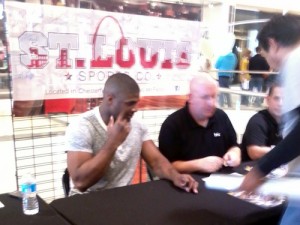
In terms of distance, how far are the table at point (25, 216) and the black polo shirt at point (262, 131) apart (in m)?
1.49

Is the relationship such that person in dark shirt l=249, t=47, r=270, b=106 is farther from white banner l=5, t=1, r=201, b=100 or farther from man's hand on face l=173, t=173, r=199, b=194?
man's hand on face l=173, t=173, r=199, b=194

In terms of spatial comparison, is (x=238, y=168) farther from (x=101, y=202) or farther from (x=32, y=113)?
(x=32, y=113)

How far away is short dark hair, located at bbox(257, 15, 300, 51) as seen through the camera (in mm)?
1175

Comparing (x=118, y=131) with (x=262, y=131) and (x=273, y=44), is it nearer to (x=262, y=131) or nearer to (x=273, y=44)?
(x=273, y=44)

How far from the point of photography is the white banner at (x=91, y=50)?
2010mm

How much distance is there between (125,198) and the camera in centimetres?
139

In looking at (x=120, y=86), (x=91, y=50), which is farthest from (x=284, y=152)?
(x=91, y=50)

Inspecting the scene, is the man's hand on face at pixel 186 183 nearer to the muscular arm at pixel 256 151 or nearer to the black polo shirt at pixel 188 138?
the black polo shirt at pixel 188 138

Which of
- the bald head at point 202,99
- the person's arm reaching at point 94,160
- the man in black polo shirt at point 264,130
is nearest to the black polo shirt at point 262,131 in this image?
the man in black polo shirt at point 264,130

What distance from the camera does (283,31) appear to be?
46.9 inches

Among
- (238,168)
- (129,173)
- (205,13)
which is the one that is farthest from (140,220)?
(205,13)

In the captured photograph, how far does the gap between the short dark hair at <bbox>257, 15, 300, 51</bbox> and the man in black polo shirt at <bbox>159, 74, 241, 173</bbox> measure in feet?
2.74

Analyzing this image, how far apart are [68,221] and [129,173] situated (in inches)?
27.2

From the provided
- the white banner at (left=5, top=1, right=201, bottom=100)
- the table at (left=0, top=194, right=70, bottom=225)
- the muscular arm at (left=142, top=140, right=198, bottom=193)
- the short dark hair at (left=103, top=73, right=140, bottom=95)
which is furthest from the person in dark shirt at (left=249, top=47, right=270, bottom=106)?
the table at (left=0, top=194, right=70, bottom=225)
